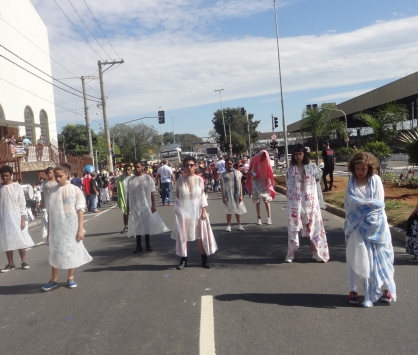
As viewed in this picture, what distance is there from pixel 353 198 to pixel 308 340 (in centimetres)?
159

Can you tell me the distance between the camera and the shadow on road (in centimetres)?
553

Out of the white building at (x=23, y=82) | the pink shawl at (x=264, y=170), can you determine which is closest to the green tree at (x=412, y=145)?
the pink shawl at (x=264, y=170)

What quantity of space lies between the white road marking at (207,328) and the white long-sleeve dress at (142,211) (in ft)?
10.7

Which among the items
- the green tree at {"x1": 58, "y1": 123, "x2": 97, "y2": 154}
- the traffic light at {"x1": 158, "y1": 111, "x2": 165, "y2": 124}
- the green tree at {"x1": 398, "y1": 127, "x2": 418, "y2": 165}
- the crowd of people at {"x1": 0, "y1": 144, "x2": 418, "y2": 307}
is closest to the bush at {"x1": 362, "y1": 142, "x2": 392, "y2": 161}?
the green tree at {"x1": 398, "y1": 127, "x2": 418, "y2": 165}

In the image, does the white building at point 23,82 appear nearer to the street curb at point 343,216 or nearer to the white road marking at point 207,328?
the street curb at point 343,216

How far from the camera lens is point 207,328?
4.93 meters

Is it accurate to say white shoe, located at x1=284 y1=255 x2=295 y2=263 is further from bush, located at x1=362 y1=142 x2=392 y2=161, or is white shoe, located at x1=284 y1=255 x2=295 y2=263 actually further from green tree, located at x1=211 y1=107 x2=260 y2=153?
green tree, located at x1=211 y1=107 x2=260 y2=153

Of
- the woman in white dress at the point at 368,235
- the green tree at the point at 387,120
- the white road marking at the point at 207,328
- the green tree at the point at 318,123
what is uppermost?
the green tree at the point at 318,123

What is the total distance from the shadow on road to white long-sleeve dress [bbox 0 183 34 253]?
3847mm

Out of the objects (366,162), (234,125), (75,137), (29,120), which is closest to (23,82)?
(29,120)

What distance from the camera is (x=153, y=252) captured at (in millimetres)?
9133

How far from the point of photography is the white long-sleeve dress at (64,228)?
659cm

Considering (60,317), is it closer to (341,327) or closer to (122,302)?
(122,302)

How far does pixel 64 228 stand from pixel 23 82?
26778 millimetres
